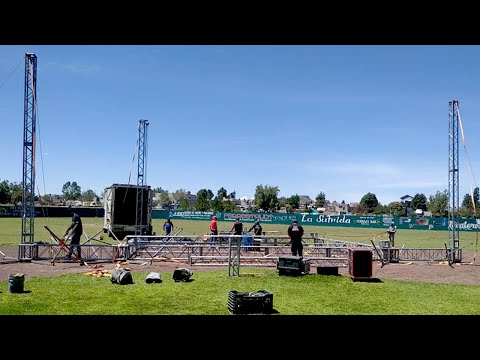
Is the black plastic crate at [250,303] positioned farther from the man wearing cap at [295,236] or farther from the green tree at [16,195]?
the green tree at [16,195]

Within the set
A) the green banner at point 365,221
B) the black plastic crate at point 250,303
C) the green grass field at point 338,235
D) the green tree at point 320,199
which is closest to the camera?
the black plastic crate at point 250,303

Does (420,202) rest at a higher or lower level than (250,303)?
higher

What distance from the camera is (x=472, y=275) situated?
60.9ft

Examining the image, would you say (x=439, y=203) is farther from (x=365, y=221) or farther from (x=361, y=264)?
(x=361, y=264)

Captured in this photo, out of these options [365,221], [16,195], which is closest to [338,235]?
[365,221]

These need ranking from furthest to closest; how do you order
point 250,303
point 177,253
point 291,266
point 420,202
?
point 420,202, point 177,253, point 291,266, point 250,303

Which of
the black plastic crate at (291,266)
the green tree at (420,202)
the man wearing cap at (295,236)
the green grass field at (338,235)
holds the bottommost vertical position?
the green grass field at (338,235)

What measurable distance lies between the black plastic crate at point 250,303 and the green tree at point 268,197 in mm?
129392

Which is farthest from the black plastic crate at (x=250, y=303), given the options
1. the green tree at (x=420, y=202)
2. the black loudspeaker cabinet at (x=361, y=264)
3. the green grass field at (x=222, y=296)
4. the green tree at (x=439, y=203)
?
the green tree at (x=420, y=202)

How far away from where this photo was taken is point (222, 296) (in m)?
13.0

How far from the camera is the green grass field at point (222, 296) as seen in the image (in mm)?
11273

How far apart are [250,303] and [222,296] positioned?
2.06 m

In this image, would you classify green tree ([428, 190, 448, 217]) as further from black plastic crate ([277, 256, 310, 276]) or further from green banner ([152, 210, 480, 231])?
black plastic crate ([277, 256, 310, 276])
